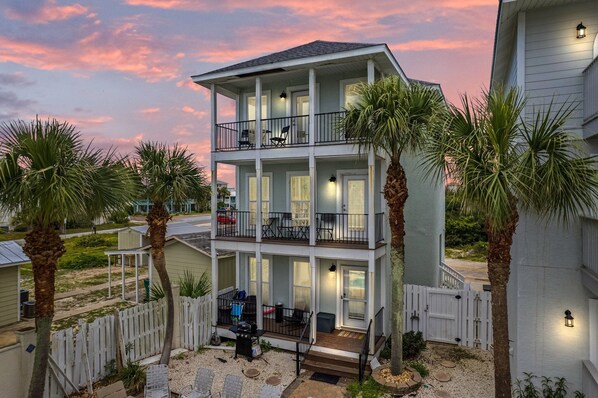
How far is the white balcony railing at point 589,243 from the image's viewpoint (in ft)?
19.8

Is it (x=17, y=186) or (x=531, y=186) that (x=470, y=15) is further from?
(x=17, y=186)

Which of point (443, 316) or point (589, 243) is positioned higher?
point (589, 243)

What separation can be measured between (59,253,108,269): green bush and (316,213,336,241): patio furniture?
2440 cm

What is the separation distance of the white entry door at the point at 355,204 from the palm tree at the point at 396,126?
11.0ft

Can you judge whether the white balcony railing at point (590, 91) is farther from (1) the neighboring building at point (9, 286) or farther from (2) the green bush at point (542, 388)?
(1) the neighboring building at point (9, 286)

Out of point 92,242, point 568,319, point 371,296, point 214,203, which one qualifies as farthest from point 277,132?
point 92,242

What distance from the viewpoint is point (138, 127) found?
2616 centimetres

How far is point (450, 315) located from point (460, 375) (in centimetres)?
251

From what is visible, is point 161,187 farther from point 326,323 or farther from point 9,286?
point 9,286

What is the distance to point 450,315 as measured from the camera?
36.4 feet

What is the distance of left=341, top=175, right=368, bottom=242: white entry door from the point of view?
1171cm

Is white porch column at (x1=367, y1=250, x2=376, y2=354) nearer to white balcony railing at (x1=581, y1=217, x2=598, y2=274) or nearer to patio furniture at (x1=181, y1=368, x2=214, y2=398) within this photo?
patio furniture at (x1=181, y1=368, x2=214, y2=398)

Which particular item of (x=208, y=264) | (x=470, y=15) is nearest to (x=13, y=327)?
(x=208, y=264)

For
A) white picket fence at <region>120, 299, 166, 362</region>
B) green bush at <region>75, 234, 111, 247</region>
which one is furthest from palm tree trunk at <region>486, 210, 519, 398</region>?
green bush at <region>75, 234, 111, 247</region>
